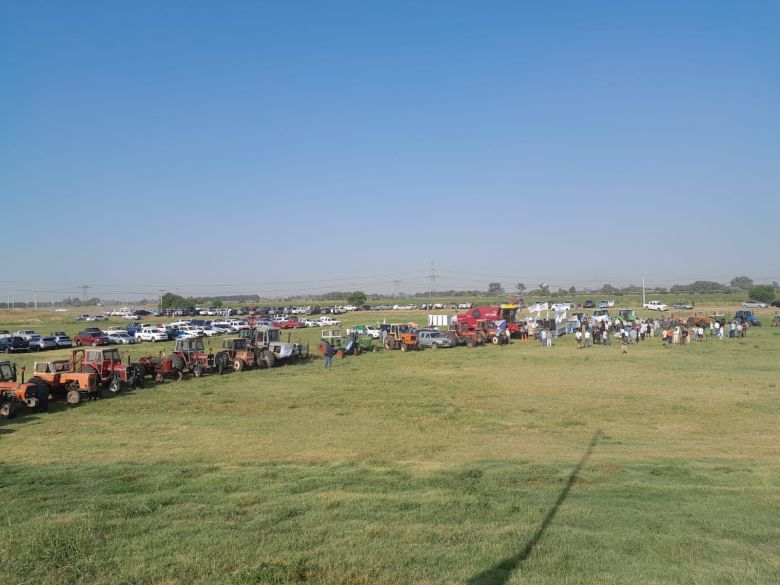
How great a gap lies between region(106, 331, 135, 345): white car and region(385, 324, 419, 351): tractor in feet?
73.4

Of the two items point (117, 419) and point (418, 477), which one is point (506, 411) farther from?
point (117, 419)

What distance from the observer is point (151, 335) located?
5197 centimetres

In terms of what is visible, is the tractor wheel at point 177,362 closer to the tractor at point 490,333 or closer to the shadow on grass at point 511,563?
the shadow on grass at point 511,563

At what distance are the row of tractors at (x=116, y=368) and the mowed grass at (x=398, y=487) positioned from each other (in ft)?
2.96

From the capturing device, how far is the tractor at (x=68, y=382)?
67.9 feet

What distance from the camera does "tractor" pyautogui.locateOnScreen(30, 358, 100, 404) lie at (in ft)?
67.9

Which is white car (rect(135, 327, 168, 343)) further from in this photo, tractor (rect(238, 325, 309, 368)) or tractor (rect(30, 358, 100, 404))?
tractor (rect(30, 358, 100, 404))

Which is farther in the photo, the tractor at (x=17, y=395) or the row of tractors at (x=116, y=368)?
the row of tractors at (x=116, y=368)

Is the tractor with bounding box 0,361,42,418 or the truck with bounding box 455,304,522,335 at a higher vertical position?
the truck with bounding box 455,304,522,335

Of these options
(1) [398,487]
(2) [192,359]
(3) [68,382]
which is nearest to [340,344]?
(2) [192,359]

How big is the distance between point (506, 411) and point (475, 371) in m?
9.90

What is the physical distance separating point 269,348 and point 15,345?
72.6 ft

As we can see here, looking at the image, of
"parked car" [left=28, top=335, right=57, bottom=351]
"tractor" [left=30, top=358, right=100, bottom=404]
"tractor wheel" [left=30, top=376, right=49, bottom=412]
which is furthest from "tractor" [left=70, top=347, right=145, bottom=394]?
Answer: "parked car" [left=28, top=335, right=57, bottom=351]

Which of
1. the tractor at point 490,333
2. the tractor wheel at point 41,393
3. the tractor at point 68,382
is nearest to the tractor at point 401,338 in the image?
the tractor at point 490,333
